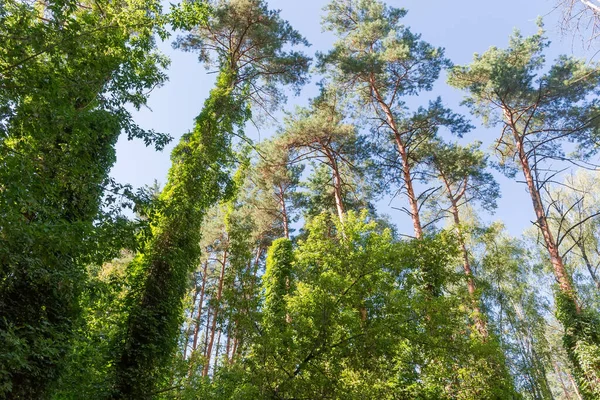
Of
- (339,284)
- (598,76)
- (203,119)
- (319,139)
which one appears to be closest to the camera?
(339,284)

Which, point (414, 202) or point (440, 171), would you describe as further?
point (440, 171)

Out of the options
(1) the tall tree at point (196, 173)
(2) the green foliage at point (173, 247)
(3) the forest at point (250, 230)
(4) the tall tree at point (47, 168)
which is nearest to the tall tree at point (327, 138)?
(3) the forest at point (250, 230)

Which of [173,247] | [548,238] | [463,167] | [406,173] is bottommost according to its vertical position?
[173,247]

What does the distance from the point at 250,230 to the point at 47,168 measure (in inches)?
177

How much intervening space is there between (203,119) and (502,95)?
10.0m

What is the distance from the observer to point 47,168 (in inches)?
166

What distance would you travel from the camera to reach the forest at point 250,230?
4.37 m

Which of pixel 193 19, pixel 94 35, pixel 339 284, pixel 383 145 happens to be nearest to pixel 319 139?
pixel 383 145

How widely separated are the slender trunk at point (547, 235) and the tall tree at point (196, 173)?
25.8 ft

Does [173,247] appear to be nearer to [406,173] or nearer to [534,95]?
[406,173]

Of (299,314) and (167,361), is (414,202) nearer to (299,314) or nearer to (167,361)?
(299,314)

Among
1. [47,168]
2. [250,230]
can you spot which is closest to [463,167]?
[250,230]

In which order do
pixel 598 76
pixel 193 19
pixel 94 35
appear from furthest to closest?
pixel 598 76
pixel 193 19
pixel 94 35

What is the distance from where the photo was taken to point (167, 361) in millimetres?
7230
